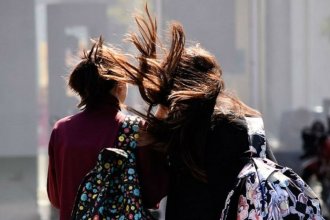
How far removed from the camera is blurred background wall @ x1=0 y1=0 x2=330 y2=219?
6719 mm

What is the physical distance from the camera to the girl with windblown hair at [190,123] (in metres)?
3.04

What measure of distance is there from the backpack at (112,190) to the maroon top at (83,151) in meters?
0.06

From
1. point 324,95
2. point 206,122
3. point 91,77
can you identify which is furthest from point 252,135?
point 324,95

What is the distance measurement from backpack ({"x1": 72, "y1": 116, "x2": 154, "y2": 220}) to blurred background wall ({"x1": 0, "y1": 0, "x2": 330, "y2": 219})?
344 cm

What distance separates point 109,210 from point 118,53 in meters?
0.64

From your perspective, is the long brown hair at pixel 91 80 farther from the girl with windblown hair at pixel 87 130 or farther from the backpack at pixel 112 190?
the backpack at pixel 112 190

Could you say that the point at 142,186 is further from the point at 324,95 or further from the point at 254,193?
the point at 324,95

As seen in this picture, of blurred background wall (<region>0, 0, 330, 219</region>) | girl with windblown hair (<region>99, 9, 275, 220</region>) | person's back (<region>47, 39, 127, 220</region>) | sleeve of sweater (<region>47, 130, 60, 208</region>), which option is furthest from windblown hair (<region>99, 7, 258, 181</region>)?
blurred background wall (<region>0, 0, 330, 219</region>)

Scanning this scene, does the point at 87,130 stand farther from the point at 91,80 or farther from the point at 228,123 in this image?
the point at 228,123

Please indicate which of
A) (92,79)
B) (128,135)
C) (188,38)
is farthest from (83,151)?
(188,38)

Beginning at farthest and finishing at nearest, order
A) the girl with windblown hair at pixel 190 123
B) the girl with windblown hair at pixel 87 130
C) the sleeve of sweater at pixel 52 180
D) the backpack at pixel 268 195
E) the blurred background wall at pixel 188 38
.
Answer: the blurred background wall at pixel 188 38
the sleeve of sweater at pixel 52 180
the girl with windblown hair at pixel 87 130
the girl with windblown hair at pixel 190 123
the backpack at pixel 268 195

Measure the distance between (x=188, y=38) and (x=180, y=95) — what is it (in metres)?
3.74

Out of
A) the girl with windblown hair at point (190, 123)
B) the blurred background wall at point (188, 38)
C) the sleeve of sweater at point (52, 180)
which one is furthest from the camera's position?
the blurred background wall at point (188, 38)

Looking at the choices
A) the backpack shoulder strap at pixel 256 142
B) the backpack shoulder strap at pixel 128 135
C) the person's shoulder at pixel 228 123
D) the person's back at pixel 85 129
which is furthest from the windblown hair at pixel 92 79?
the backpack shoulder strap at pixel 256 142
